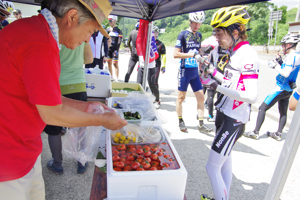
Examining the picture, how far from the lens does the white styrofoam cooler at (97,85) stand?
3.48m

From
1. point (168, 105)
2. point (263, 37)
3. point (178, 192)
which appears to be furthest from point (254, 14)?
point (178, 192)

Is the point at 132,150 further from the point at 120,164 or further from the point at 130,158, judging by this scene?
the point at 120,164

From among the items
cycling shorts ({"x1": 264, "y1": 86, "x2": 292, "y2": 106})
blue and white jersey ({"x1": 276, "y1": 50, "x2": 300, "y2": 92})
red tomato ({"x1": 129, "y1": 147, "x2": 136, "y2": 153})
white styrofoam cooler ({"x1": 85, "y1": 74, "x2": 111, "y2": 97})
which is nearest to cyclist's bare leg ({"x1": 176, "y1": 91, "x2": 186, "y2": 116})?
white styrofoam cooler ({"x1": 85, "y1": 74, "x2": 111, "y2": 97})

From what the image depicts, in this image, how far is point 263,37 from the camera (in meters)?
46.7

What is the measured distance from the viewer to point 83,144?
6.63 feet

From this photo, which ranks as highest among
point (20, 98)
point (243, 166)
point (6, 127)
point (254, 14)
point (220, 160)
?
point (254, 14)

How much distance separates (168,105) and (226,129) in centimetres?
397

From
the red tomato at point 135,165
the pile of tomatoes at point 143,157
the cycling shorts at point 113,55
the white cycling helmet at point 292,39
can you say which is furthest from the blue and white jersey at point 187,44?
the cycling shorts at point 113,55

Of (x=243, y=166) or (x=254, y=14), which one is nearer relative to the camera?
(x=243, y=166)

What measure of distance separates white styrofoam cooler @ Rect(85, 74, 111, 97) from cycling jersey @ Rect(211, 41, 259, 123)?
6.97 feet

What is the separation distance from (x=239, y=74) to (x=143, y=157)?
1104 mm

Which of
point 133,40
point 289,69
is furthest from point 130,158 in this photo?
point 133,40

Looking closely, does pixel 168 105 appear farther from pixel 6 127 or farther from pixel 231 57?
pixel 6 127

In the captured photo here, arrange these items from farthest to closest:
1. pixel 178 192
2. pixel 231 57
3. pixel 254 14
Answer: pixel 254 14 < pixel 231 57 < pixel 178 192
